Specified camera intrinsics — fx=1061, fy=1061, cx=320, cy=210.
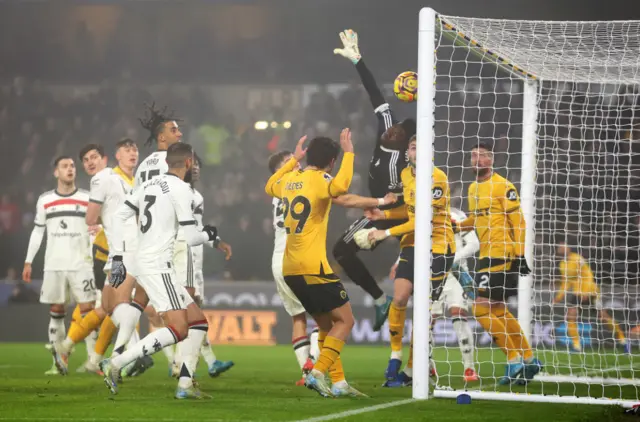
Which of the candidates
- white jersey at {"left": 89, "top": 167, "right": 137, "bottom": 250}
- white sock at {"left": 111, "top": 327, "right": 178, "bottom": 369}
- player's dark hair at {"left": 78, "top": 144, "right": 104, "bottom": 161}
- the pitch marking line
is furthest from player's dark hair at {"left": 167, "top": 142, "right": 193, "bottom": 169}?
player's dark hair at {"left": 78, "top": 144, "right": 104, "bottom": 161}

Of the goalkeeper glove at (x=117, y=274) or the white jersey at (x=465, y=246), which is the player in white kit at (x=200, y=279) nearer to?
the goalkeeper glove at (x=117, y=274)

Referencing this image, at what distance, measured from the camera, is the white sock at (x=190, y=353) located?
6996 millimetres

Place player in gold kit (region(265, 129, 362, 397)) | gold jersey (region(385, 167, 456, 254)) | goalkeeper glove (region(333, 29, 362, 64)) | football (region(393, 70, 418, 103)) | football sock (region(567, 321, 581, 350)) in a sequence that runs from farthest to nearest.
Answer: football sock (region(567, 321, 581, 350)) → goalkeeper glove (region(333, 29, 362, 64)) → football (region(393, 70, 418, 103)) → gold jersey (region(385, 167, 456, 254)) → player in gold kit (region(265, 129, 362, 397))

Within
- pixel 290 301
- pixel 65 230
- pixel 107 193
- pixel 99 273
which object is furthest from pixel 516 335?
pixel 65 230

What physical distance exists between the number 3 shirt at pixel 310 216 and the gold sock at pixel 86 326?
270 cm

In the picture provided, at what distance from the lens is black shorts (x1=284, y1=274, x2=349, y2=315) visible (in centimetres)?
708

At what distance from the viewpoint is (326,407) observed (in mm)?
6520

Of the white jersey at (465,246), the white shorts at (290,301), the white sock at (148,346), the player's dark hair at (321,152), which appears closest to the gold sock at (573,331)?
the white jersey at (465,246)

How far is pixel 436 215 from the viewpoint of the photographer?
26.9 ft

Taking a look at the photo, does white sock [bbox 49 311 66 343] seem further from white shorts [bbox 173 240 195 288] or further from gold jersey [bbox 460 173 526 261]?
gold jersey [bbox 460 173 526 261]

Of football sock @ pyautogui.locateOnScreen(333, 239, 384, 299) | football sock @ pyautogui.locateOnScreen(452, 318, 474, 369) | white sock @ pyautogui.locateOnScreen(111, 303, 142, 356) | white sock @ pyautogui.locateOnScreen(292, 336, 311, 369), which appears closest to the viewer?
white sock @ pyautogui.locateOnScreen(111, 303, 142, 356)

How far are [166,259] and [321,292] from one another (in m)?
1.05

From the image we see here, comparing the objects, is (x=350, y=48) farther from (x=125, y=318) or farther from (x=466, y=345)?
(x=125, y=318)

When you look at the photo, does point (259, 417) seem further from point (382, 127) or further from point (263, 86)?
point (263, 86)
